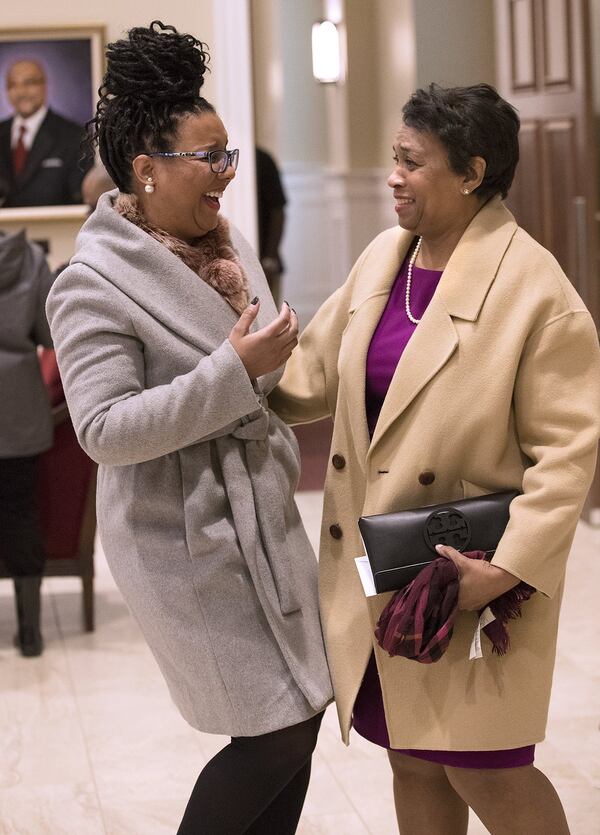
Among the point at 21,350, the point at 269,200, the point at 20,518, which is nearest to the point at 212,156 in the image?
the point at 21,350

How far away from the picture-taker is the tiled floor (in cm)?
297

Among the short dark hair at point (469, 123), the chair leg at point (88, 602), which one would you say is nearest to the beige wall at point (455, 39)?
the chair leg at point (88, 602)

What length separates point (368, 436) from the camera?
2.02 meters

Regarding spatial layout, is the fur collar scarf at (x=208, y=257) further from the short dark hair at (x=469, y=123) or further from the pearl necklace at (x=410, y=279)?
the short dark hair at (x=469, y=123)

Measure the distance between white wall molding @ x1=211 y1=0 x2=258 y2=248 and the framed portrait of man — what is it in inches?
25.1

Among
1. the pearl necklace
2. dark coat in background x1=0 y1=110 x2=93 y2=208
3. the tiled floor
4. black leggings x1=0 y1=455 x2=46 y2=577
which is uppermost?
dark coat in background x1=0 y1=110 x2=93 y2=208

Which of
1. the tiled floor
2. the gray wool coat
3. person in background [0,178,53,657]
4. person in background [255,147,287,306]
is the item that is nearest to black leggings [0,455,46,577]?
person in background [0,178,53,657]

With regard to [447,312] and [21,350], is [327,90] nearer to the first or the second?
[21,350]

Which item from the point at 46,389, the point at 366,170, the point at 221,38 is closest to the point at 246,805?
the point at 46,389

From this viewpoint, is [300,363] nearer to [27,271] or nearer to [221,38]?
[27,271]

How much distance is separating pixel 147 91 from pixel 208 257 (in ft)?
0.94

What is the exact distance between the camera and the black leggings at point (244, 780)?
195 centimetres

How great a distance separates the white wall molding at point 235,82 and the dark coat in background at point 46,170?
0.82 metres

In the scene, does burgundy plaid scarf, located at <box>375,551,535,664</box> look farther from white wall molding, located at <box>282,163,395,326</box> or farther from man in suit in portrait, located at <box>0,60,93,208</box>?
white wall molding, located at <box>282,163,395,326</box>
